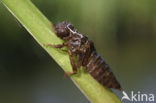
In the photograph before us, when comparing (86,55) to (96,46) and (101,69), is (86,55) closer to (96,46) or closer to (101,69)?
(101,69)

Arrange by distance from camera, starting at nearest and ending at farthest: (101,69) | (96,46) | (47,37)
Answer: (47,37) → (101,69) → (96,46)

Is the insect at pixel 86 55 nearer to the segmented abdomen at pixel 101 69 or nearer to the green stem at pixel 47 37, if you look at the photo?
the segmented abdomen at pixel 101 69

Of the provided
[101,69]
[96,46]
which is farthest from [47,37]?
[96,46]

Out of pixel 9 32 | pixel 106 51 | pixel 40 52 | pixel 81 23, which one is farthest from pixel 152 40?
pixel 9 32

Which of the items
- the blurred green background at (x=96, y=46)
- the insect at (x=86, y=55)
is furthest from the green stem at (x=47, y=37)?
the blurred green background at (x=96, y=46)

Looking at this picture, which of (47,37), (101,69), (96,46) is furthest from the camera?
(96,46)

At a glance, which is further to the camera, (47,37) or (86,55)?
(86,55)

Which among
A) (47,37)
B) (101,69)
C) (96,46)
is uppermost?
(47,37)

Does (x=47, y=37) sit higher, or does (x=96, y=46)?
(x=47, y=37)
